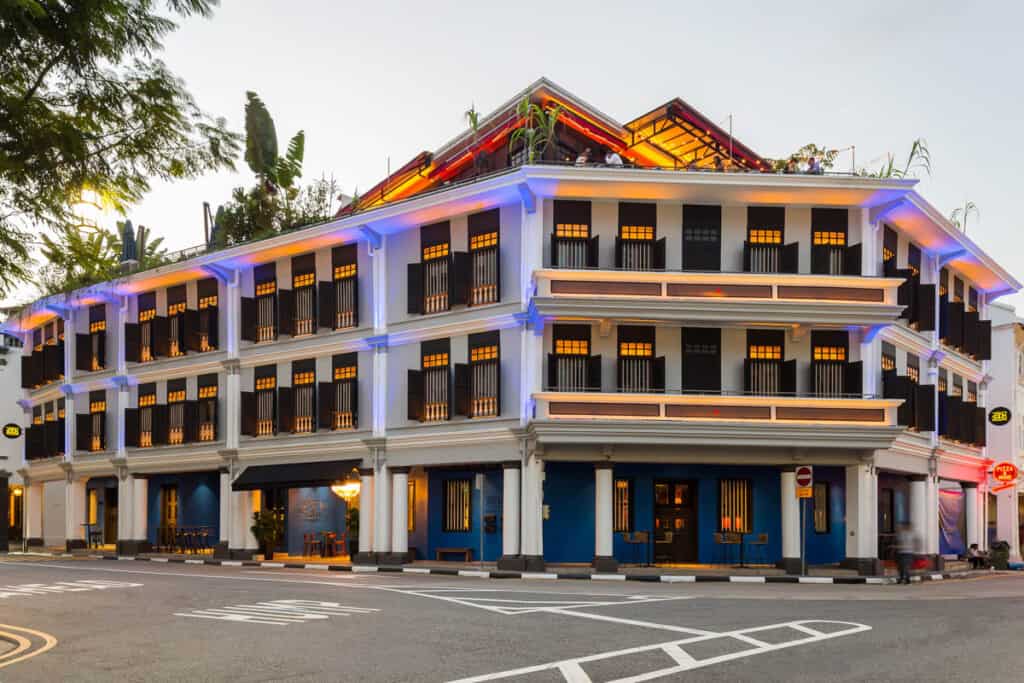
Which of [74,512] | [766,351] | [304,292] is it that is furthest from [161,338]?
[766,351]

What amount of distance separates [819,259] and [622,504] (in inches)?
335

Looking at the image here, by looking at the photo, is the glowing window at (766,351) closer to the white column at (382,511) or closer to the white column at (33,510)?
the white column at (382,511)

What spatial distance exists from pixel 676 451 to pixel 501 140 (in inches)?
518

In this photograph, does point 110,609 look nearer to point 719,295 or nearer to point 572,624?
point 572,624

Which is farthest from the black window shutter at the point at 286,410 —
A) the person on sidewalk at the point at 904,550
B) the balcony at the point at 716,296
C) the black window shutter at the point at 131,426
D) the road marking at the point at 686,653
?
the road marking at the point at 686,653

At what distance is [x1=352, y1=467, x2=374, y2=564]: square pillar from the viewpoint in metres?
31.9

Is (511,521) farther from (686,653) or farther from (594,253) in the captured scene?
(686,653)

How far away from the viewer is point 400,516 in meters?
31.5

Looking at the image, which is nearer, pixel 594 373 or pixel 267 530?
pixel 594 373

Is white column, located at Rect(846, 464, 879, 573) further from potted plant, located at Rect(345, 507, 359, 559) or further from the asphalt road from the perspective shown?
potted plant, located at Rect(345, 507, 359, 559)

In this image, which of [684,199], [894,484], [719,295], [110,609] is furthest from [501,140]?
[110,609]

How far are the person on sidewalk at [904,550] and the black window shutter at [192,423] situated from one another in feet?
74.5

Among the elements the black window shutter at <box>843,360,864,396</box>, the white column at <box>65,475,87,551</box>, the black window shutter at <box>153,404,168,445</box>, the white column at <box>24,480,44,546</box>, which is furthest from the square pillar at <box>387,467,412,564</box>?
the white column at <box>24,480,44,546</box>

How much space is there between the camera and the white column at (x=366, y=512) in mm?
32000
